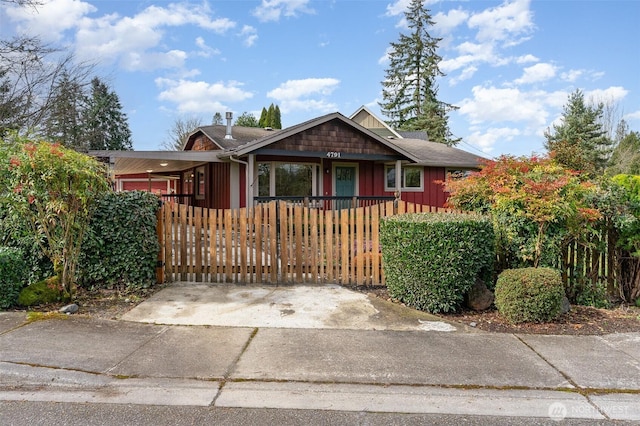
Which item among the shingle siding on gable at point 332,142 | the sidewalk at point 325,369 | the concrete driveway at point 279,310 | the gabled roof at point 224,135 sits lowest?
the sidewalk at point 325,369

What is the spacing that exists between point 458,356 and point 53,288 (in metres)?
5.21

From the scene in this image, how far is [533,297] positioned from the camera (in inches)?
182

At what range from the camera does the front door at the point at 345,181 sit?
14641 millimetres

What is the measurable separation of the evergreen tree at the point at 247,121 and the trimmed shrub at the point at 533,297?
1428 inches

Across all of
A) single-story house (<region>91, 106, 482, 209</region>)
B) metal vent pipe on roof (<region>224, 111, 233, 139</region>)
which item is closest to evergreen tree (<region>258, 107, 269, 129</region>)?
single-story house (<region>91, 106, 482, 209</region>)

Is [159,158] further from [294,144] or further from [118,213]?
[118,213]

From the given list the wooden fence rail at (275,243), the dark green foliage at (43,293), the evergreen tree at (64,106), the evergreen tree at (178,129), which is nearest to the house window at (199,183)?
the evergreen tree at (64,106)

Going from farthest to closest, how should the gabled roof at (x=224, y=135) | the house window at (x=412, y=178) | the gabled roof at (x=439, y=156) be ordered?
the house window at (x=412, y=178) → the gabled roof at (x=439, y=156) → the gabled roof at (x=224, y=135)

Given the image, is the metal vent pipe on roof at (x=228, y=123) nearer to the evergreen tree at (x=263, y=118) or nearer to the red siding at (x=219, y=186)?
the red siding at (x=219, y=186)

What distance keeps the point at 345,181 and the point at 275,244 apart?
873 centimetres

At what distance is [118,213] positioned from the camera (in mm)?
5832

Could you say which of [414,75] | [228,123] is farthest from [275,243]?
[414,75]

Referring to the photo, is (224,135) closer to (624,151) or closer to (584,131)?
(584,131)

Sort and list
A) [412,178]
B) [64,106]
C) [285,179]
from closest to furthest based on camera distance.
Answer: [64,106]
[285,179]
[412,178]
